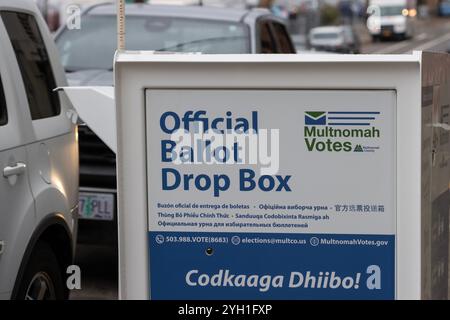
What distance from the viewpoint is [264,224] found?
290cm

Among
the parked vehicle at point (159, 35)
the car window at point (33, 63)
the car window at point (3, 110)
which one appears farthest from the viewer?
the parked vehicle at point (159, 35)

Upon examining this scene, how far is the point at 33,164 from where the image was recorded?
4242 millimetres

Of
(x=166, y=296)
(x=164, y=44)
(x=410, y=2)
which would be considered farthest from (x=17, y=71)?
(x=410, y=2)

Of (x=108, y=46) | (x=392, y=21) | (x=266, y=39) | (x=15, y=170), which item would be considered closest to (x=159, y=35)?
(x=108, y=46)

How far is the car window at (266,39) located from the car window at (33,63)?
3.49m

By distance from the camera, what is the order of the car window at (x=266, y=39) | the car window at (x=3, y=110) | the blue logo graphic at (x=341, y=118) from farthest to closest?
the car window at (x=266, y=39), the car window at (x=3, y=110), the blue logo graphic at (x=341, y=118)

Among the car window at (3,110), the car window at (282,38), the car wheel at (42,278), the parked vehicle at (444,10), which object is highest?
the car window at (3,110)

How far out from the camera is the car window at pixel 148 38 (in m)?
7.88

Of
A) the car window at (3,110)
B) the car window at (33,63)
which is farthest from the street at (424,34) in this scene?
the car window at (3,110)

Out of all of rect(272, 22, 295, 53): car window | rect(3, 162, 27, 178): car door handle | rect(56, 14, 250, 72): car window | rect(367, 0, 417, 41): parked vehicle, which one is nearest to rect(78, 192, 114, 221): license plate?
rect(56, 14, 250, 72): car window

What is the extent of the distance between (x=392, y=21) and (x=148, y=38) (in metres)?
45.4

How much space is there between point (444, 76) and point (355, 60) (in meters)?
0.53

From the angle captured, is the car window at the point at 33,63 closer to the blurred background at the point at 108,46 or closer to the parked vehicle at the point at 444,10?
the blurred background at the point at 108,46

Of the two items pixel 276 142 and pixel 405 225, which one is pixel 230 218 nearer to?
pixel 276 142
